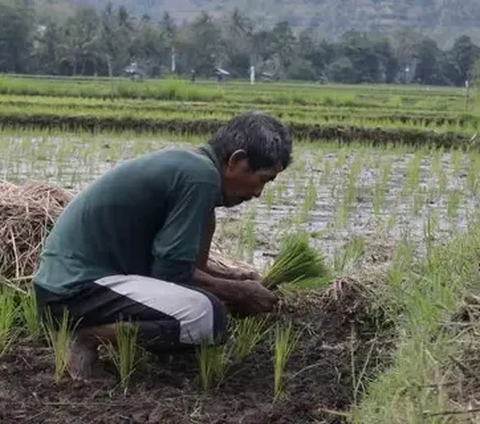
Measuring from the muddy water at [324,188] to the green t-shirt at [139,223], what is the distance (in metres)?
1.78

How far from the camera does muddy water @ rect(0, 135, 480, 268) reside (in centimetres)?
593

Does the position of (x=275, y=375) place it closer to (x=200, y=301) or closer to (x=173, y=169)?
(x=200, y=301)

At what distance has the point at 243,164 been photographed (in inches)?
121

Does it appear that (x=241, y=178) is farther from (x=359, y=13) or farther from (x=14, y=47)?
(x=359, y=13)

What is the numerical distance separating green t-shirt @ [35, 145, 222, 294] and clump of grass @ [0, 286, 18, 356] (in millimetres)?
303

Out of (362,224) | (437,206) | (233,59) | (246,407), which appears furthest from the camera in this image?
(233,59)

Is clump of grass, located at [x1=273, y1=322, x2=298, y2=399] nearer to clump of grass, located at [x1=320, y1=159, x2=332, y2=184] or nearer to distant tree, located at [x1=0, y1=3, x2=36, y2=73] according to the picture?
clump of grass, located at [x1=320, y1=159, x2=332, y2=184]

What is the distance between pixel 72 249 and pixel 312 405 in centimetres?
88

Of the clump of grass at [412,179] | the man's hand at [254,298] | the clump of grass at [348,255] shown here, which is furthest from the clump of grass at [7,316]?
the clump of grass at [412,179]

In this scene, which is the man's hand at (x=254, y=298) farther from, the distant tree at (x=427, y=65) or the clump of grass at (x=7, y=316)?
the distant tree at (x=427, y=65)

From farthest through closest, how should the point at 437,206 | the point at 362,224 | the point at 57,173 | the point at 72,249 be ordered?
the point at 57,173 < the point at 437,206 < the point at 362,224 < the point at 72,249

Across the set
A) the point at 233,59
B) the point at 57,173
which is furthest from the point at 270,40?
the point at 57,173

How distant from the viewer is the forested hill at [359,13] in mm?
103375

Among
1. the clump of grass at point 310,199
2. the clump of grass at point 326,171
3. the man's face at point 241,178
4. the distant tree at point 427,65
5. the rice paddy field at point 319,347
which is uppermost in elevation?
the man's face at point 241,178
